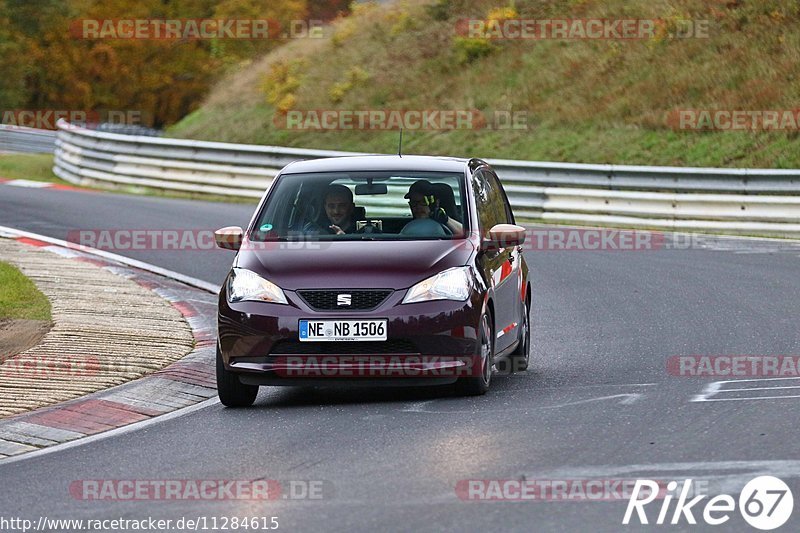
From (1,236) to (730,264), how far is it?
9569 millimetres

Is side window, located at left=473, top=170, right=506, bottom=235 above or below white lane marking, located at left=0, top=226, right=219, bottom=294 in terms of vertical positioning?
above

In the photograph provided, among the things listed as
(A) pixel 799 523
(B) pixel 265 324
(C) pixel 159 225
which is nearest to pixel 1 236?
(C) pixel 159 225

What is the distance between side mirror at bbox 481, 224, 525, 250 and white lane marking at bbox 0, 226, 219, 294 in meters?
6.11

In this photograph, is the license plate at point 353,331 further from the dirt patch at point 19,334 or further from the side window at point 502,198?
the dirt patch at point 19,334

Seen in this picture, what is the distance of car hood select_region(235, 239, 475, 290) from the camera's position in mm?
9625

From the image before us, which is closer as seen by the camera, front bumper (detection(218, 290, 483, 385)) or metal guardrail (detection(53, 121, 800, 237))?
front bumper (detection(218, 290, 483, 385))

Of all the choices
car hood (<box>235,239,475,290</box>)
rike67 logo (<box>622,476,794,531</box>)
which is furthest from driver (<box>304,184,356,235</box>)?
rike67 logo (<box>622,476,794,531</box>)

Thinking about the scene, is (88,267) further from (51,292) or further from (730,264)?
(730,264)

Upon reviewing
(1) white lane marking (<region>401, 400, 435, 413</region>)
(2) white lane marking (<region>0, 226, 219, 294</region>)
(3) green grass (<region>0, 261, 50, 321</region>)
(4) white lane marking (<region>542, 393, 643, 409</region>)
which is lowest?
(2) white lane marking (<region>0, 226, 219, 294</region>)

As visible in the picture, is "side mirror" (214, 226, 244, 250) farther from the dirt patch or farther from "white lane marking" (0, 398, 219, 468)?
the dirt patch

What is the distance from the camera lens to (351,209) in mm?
10789

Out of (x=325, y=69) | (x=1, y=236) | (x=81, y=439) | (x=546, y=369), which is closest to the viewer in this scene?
(x=81, y=439)

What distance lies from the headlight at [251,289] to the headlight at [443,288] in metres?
0.84

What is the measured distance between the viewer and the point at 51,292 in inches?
579
